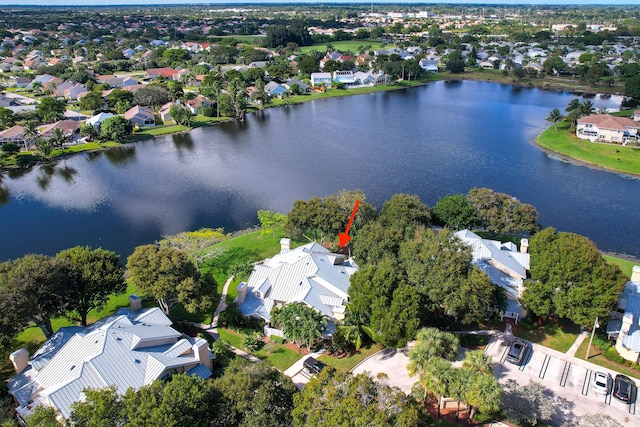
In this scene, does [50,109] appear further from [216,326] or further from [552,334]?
[552,334]

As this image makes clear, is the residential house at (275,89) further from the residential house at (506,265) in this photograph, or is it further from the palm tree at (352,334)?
the palm tree at (352,334)

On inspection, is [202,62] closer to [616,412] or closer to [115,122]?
[115,122]

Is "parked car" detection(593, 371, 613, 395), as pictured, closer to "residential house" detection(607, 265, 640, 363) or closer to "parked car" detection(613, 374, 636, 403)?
"parked car" detection(613, 374, 636, 403)

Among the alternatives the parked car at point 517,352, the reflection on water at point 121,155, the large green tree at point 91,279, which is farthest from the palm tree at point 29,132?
the parked car at point 517,352

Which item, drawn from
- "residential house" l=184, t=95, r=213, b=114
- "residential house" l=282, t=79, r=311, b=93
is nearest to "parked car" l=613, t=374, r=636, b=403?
"residential house" l=184, t=95, r=213, b=114

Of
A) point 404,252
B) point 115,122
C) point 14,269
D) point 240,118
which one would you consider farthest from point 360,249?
point 240,118
